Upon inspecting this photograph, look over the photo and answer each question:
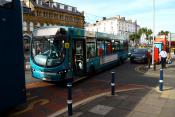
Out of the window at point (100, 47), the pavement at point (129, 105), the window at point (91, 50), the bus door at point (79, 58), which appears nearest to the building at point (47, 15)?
the window at point (100, 47)

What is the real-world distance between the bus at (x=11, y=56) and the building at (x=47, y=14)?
140 feet

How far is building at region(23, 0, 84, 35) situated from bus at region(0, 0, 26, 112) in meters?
42.6

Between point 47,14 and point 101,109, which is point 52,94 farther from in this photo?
point 47,14

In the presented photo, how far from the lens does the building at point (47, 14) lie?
52844 millimetres

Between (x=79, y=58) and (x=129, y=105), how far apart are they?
17.3 feet

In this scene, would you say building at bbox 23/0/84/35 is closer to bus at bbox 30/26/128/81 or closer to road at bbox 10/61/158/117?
bus at bbox 30/26/128/81

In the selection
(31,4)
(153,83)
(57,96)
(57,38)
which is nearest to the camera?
(57,96)

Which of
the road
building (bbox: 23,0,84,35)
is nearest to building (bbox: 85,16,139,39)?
building (bbox: 23,0,84,35)

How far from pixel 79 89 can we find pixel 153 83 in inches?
177

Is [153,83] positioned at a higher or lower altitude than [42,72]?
lower

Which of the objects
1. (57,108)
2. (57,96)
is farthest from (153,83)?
(57,108)

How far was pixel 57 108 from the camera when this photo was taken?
821 cm

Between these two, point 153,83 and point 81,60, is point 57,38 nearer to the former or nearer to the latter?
point 81,60

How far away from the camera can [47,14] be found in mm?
59344
